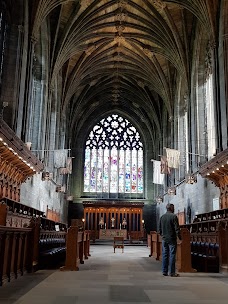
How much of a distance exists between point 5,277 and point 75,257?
104 inches

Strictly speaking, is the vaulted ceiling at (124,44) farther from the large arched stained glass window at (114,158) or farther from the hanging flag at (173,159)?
the hanging flag at (173,159)

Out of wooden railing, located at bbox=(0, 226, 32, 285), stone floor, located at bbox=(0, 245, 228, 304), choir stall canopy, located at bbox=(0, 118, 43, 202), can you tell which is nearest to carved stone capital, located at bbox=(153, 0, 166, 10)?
choir stall canopy, located at bbox=(0, 118, 43, 202)

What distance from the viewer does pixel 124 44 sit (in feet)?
92.4

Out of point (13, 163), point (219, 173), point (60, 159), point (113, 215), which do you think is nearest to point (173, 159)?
point (219, 173)

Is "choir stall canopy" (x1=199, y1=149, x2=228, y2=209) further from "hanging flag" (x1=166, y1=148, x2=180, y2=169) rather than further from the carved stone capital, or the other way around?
the carved stone capital

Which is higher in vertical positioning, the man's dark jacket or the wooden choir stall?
the wooden choir stall

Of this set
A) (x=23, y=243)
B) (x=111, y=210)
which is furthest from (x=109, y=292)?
(x=111, y=210)

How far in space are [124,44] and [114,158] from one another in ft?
42.6

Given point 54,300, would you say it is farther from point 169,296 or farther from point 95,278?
point 95,278

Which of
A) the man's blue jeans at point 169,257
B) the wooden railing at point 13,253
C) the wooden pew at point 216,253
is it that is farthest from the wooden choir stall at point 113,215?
the man's blue jeans at point 169,257

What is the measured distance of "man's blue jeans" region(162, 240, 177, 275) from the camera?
7867 millimetres

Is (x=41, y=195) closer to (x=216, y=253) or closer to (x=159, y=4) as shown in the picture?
(x=159, y=4)

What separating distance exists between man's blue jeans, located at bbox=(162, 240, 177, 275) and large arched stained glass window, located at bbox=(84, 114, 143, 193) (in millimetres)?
28495

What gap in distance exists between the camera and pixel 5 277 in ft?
21.0
